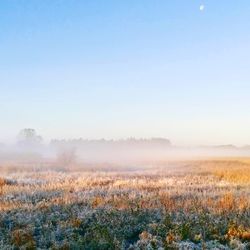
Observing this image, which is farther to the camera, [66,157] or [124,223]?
[66,157]

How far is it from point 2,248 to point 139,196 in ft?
30.3

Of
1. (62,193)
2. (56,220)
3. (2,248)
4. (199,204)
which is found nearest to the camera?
(2,248)

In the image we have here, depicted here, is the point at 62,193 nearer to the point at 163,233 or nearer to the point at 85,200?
the point at 85,200

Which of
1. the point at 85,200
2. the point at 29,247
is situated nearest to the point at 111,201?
the point at 85,200

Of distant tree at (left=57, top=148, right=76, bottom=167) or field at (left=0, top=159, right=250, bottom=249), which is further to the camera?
distant tree at (left=57, top=148, right=76, bottom=167)

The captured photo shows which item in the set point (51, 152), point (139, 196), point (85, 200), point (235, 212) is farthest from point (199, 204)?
point (51, 152)

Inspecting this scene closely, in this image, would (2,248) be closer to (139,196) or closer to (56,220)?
(56,220)

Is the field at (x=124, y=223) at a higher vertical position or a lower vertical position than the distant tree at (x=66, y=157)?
lower

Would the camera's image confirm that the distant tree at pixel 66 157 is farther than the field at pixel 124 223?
Yes

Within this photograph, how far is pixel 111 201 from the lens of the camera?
19.6 metres

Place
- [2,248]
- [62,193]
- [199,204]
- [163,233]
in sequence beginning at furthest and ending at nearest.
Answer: [62,193] → [199,204] → [163,233] → [2,248]

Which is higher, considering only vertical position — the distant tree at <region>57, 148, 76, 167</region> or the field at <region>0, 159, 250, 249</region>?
the distant tree at <region>57, 148, 76, 167</region>

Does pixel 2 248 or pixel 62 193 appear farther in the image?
pixel 62 193

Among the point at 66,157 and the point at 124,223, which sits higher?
the point at 66,157
